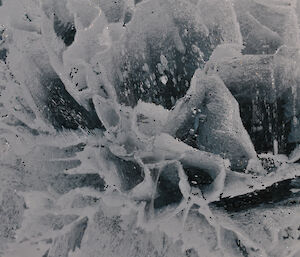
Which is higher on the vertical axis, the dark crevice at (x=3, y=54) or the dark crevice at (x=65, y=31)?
the dark crevice at (x=65, y=31)

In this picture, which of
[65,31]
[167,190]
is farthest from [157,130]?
[65,31]

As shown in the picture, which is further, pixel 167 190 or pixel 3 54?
pixel 3 54

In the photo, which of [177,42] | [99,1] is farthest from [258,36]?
[99,1]

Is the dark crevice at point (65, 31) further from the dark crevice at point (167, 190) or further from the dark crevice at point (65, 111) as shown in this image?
the dark crevice at point (167, 190)

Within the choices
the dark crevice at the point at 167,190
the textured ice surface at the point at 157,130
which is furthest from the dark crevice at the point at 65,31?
the dark crevice at the point at 167,190

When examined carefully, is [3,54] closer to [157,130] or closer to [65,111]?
[65,111]

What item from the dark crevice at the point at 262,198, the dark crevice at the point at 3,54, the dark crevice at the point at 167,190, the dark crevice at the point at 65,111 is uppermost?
the dark crevice at the point at 3,54

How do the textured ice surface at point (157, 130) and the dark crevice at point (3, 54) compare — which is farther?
the dark crevice at point (3, 54)

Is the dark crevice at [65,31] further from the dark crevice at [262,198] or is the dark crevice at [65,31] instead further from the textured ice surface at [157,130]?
the dark crevice at [262,198]

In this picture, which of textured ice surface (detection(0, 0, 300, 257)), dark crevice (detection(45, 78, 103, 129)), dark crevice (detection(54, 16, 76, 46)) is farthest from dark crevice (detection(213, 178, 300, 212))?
dark crevice (detection(54, 16, 76, 46))

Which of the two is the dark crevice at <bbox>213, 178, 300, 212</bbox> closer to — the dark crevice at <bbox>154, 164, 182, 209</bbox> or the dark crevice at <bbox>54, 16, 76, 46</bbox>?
the dark crevice at <bbox>154, 164, 182, 209</bbox>
